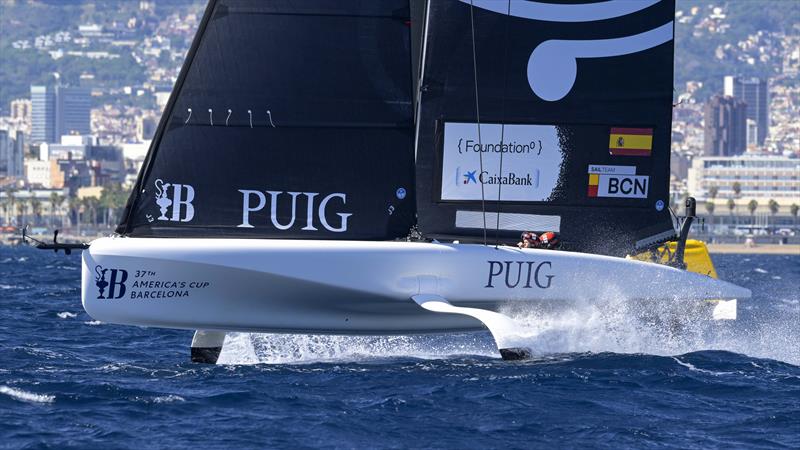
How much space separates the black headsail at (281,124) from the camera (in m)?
14.2

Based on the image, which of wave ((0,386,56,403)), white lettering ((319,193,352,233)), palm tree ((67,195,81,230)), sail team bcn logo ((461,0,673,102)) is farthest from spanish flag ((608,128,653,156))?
palm tree ((67,195,81,230))

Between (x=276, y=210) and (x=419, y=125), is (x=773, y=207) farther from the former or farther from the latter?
(x=276, y=210)

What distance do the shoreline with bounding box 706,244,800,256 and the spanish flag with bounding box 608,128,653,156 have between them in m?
94.6

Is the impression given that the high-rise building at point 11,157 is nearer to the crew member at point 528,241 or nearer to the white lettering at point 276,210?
the crew member at point 528,241

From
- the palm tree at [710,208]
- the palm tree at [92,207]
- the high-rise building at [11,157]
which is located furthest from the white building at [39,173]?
the palm tree at [710,208]

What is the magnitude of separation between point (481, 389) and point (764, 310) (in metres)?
13.2

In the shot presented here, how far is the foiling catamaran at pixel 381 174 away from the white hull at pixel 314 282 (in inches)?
0.6

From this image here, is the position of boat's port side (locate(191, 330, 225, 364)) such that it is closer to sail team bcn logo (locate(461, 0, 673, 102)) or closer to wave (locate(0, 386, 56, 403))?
wave (locate(0, 386, 56, 403))

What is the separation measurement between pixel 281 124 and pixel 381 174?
93cm

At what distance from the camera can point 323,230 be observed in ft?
47.0

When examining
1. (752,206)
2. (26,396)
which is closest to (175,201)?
(26,396)

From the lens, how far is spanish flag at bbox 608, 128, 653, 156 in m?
15.5

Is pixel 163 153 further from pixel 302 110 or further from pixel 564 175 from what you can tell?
pixel 564 175

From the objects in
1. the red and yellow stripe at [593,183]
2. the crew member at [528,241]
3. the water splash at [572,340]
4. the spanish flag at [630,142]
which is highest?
the spanish flag at [630,142]
